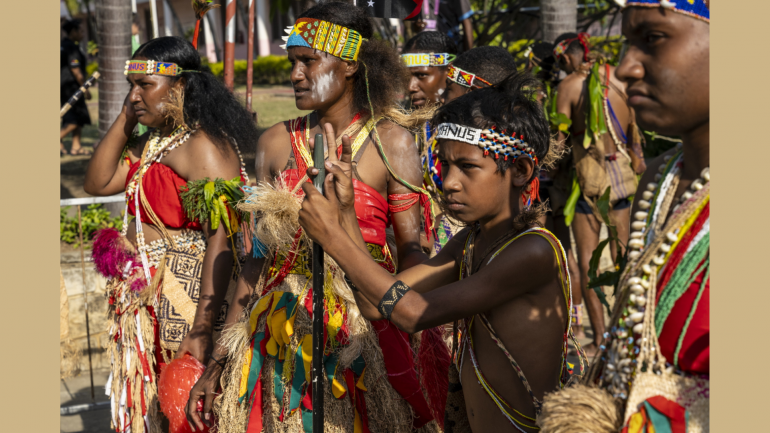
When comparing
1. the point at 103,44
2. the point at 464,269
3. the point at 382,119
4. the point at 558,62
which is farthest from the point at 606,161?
the point at 103,44

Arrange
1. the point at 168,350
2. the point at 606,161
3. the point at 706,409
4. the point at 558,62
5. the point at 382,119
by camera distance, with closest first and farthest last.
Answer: the point at 706,409, the point at 382,119, the point at 168,350, the point at 606,161, the point at 558,62

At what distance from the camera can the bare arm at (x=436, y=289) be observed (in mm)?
2182

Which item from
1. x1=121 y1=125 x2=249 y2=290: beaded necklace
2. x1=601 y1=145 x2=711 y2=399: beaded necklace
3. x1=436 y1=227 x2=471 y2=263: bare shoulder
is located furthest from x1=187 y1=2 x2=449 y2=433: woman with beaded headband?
x1=601 y1=145 x2=711 y2=399: beaded necklace

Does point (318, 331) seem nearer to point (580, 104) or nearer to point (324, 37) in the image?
point (324, 37)

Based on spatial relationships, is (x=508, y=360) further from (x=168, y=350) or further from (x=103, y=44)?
(x=103, y=44)

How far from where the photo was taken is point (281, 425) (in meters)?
2.89

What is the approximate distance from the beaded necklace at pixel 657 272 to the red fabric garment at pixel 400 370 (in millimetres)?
1316

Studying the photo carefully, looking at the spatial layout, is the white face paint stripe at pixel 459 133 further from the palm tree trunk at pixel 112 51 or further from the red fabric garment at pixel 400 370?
the palm tree trunk at pixel 112 51

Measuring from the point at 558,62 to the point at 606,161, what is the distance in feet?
3.67

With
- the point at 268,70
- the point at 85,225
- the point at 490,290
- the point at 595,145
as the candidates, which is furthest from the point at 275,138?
the point at 268,70

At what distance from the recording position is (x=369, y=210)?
2.97 metres

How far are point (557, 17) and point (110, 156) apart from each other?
588 centimetres

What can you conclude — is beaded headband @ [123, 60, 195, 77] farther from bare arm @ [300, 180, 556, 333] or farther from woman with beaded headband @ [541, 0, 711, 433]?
woman with beaded headband @ [541, 0, 711, 433]

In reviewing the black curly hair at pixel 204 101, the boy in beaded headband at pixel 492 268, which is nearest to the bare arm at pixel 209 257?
the black curly hair at pixel 204 101
